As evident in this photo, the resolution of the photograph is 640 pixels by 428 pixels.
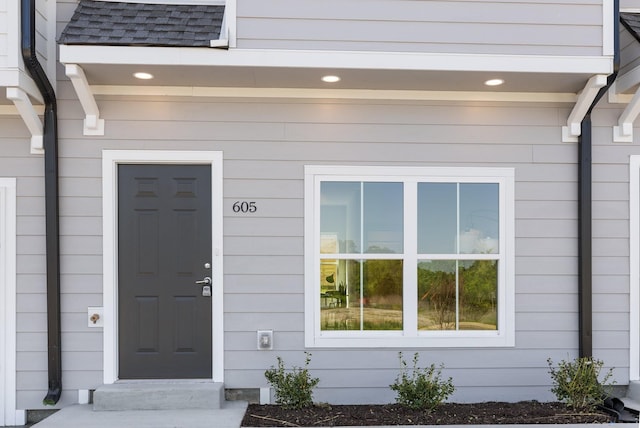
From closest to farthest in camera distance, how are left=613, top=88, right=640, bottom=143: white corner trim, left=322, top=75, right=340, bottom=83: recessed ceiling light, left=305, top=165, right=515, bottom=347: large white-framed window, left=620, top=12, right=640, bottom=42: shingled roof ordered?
1. left=322, top=75, right=340, bottom=83: recessed ceiling light
2. left=620, top=12, right=640, bottom=42: shingled roof
3. left=613, top=88, right=640, bottom=143: white corner trim
4. left=305, top=165, right=515, bottom=347: large white-framed window

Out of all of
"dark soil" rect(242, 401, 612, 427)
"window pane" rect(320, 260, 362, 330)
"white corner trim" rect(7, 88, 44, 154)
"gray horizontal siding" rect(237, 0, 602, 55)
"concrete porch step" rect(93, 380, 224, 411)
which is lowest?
"dark soil" rect(242, 401, 612, 427)

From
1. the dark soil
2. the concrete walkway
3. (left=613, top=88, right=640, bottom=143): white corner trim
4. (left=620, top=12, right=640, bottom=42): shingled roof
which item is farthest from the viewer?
(left=613, top=88, right=640, bottom=143): white corner trim

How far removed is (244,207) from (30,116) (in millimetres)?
1777

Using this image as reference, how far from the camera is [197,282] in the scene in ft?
14.3

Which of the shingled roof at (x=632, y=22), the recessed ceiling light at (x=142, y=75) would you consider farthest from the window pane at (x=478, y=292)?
the recessed ceiling light at (x=142, y=75)

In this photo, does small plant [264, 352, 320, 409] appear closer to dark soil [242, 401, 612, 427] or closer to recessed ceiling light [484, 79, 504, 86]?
dark soil [242, 401, 612, 427]

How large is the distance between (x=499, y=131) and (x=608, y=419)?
2.41m

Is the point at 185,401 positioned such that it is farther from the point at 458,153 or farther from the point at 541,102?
the point at 541,102

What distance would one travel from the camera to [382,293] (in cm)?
449

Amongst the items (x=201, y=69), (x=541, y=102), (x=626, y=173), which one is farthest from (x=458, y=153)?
(x=201, y=69)

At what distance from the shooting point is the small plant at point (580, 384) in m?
4.04

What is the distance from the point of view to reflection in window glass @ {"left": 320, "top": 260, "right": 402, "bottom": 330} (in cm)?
448

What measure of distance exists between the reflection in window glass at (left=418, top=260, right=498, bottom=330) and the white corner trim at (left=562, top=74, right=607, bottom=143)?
1258 millimetres

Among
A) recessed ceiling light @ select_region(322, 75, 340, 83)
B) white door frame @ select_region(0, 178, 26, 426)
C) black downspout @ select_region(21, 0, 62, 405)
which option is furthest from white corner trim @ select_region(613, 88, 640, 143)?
white door frame @ select_region(0, 178, 26, 426)
